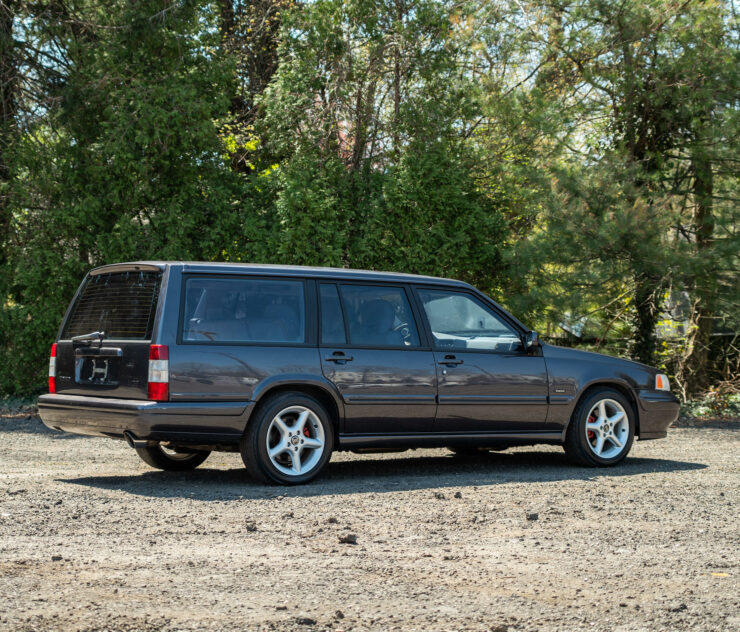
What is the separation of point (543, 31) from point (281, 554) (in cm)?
1261

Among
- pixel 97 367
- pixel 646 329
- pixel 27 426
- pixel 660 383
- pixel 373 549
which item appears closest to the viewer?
pixel 373 549

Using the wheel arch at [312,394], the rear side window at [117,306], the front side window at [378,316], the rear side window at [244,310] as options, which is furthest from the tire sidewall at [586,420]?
the rear side window at [117,306]

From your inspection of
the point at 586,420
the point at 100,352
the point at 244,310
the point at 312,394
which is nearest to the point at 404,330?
the point at 312,394

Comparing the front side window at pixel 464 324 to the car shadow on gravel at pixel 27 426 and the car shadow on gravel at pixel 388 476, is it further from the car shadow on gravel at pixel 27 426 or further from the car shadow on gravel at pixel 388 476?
the car shadow on gravel at pixel 27 426

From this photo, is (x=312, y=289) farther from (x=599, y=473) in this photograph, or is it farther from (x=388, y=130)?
(x=388, y=130)

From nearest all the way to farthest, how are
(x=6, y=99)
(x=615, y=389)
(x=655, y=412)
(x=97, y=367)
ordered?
(x=97, y=367) → (x=615, y=389) → (x=655, y=412) → (x=6, y=99)

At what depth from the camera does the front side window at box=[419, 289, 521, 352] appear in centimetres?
899

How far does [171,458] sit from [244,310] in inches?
79.1

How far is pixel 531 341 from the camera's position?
30.4 feet

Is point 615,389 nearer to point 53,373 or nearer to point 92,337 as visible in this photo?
point 92,337

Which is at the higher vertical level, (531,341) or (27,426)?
(531,341)

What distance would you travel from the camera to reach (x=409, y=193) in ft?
49.6

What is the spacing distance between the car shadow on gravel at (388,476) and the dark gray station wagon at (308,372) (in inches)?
10.3

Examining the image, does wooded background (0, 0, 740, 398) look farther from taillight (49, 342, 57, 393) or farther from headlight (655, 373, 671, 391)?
taillight (49, 342, 57, 393)
